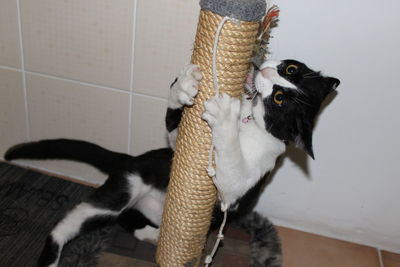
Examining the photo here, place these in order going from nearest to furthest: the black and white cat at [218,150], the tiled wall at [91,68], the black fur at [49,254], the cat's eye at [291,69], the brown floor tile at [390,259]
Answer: the black and white cat at [218,150] < the cat's eye at [291,69] < the black fur at [49,254] < the tiled wall at [91,68] < the brown floor tile at [390,259]

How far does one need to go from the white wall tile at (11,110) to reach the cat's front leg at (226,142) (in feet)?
3.25

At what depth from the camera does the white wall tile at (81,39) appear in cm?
127

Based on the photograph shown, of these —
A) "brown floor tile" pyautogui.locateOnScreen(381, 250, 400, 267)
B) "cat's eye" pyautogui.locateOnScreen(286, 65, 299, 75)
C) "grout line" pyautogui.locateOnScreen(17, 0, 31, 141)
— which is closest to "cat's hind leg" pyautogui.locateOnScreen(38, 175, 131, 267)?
"grout line" pyautogui.locateOnScreen(17, 0, 31, 141)

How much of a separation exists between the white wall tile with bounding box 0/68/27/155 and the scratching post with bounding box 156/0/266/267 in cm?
87

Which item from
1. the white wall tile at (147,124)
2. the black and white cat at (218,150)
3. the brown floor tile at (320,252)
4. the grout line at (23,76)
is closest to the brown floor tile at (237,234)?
the brown floor tile at (320,252)

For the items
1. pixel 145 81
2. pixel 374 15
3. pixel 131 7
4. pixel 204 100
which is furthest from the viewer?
pixel 145 81

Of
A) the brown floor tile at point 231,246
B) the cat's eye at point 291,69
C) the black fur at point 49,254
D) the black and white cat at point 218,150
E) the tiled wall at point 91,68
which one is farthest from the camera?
the brown floor tile at point 231,246

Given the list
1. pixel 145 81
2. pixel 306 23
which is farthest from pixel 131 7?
pixel 306 23

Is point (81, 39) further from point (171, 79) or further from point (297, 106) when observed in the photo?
point (297, 106)

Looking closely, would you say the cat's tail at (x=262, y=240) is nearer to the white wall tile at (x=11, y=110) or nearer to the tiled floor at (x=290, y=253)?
the tiled floor at (x=290, y=253)

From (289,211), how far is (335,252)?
0.83ft

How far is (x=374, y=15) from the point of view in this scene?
112 centimetres

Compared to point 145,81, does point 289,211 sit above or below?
below

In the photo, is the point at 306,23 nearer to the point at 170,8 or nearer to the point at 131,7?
the point at 170,8
